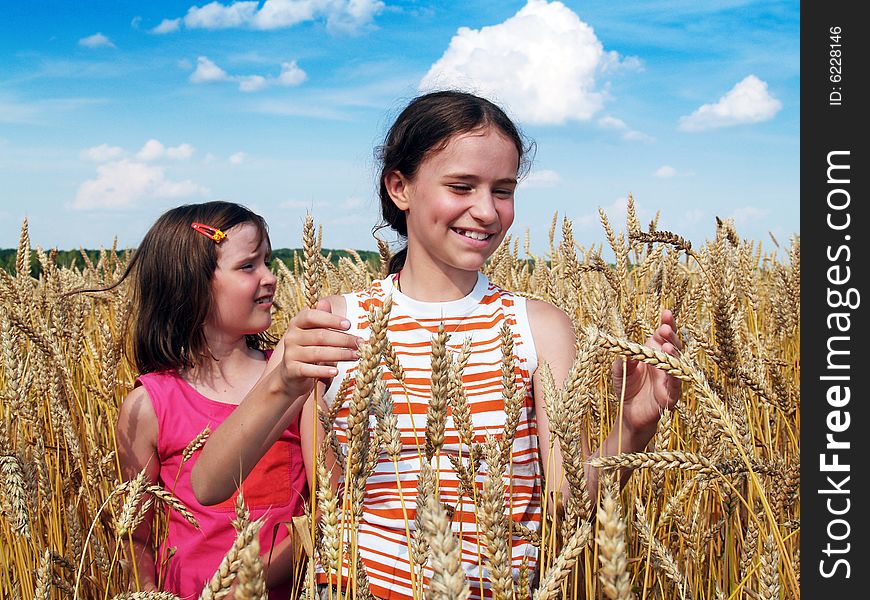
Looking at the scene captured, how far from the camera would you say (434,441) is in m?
0.96

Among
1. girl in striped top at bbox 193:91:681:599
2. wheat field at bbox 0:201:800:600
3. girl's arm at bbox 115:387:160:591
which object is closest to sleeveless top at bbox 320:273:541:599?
girl in striped top at bbox 193:91:681:599

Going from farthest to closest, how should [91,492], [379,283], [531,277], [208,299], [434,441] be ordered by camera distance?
[531,277] < [208,299] < [379,283] < [91,492] < [434,441]

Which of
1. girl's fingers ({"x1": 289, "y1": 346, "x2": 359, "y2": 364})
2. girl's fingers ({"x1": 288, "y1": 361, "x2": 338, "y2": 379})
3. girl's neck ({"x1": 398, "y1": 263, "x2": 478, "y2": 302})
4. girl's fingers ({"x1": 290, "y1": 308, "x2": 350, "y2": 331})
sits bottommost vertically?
girl's fingers ({"x1": 288, "y1": 361, "x2": 338, "y2": 379})

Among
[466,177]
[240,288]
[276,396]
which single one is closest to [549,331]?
[466,177]

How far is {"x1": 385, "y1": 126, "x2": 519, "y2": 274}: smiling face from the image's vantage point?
1.62 meters

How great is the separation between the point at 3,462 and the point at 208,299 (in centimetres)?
98

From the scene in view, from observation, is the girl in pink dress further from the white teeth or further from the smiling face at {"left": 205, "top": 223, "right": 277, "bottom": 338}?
the white teeth

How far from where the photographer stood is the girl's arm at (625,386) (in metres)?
1.26

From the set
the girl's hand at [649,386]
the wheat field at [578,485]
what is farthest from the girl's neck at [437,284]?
the girl's hand at [649,386]

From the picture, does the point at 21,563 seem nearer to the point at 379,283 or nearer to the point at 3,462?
the point at 3,462

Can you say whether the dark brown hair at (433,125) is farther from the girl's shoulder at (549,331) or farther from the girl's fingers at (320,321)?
the girl's fingers at (320,321)

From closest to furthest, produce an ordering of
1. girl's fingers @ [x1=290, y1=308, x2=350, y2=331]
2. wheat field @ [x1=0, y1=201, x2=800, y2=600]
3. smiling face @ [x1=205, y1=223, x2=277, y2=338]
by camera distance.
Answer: wheat field @ [x1=0, y1=201, x2=800, y2=600] → girl's fingers @ [x1=290, y1=308, x2=350, y2=331] → smiling face @ [x1=205, y1=223, x2=277, y2=338]

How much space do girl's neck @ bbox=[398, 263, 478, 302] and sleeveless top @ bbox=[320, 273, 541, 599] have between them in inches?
0.9

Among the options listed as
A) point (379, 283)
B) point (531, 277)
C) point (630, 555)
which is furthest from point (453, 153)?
point (531, 277)
